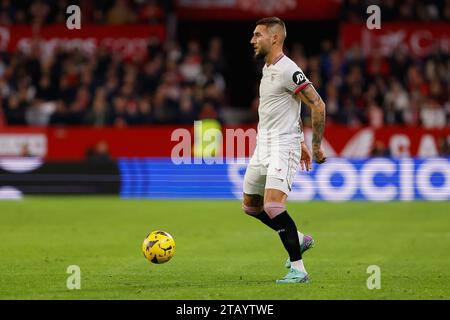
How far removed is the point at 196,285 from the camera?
9547 millimetres

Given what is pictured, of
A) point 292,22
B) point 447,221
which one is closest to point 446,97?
point 292,22

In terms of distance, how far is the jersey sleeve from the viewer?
964cm

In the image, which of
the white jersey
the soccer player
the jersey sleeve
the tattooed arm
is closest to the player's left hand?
the soccer player

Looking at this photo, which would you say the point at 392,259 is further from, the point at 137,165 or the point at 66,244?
the point at 137,165

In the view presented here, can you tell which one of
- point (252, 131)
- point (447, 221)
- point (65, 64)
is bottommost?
point (447, 221)

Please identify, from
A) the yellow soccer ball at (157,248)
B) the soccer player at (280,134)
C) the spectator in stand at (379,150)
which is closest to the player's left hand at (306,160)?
the soccer player at (280,134)

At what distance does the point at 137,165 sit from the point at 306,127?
414 centimetres

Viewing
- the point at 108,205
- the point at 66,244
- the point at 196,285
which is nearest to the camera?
the point at 196,285

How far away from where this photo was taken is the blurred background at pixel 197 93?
2159cm

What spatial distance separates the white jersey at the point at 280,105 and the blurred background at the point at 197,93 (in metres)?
11.4

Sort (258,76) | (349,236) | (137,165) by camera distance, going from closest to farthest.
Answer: (349,236)
(137,165)
(258,76)

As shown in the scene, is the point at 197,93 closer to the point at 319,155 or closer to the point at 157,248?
the point at 157,248

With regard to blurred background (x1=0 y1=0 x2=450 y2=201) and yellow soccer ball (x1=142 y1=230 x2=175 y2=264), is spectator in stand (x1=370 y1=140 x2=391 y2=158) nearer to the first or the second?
blurred background (x1=0 y1=0 x2=450 y2=201)

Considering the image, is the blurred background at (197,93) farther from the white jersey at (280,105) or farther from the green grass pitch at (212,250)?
the white jersey at (280,105)
